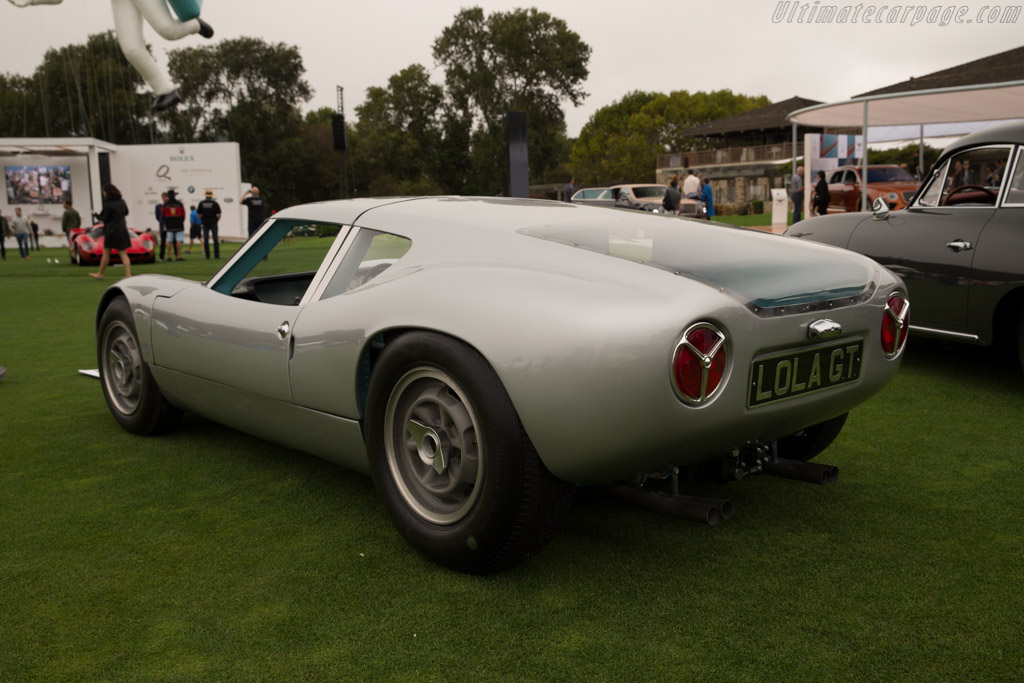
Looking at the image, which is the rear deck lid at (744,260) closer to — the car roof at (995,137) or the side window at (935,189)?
the car roof at (995,137)

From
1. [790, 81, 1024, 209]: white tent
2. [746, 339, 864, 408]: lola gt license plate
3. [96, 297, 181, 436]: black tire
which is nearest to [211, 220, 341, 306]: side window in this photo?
[96, 297, 181, 436]: black tire

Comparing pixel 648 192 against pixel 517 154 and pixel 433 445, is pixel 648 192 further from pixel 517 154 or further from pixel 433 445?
pixel 433 445

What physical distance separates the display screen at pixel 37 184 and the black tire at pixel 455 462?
112 ft

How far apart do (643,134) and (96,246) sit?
62.2 meters

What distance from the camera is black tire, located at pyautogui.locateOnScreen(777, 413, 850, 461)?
3262 mm

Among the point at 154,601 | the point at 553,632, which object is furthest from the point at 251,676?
the point at 553,632

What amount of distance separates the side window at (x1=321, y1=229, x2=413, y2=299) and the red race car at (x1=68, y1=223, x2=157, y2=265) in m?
17.1

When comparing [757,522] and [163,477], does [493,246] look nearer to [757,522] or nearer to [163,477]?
[757,522]

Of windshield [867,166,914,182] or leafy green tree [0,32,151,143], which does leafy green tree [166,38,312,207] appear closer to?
leafy green tree [0,32,151,143]

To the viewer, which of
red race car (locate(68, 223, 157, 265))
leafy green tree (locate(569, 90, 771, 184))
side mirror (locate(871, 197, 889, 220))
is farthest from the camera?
leafy green tree (locate(569, 90, 771, 184))

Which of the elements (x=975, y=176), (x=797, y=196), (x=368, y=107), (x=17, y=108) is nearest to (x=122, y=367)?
(x=975, y=176)

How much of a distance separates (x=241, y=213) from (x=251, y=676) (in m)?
34.7

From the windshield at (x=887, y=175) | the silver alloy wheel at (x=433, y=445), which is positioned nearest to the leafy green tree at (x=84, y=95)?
the windshield at (x=887, y=175)

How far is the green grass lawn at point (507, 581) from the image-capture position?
210cm
